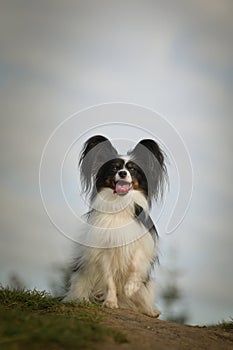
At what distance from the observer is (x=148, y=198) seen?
8656 millimetres

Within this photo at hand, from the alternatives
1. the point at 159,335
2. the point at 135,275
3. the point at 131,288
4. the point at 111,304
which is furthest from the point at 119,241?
the point at 159,335

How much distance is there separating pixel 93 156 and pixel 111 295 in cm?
213

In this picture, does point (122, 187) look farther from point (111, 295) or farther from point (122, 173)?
point (111, 295)

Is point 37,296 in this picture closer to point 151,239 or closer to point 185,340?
point 151,239

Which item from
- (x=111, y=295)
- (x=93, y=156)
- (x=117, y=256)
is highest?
(x=93, y=156)

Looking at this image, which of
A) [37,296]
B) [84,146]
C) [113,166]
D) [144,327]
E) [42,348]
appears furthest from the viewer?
[84,146]

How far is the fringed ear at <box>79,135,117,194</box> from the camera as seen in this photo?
866cm

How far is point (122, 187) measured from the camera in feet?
27.0

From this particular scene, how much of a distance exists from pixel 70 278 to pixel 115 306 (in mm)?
1194

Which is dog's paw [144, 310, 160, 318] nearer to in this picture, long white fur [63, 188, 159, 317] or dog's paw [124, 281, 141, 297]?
long white fur [63, 188, 159, 317]

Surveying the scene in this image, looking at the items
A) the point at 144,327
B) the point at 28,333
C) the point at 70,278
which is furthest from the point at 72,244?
the point at 28,333

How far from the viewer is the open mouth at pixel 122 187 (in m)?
8.22

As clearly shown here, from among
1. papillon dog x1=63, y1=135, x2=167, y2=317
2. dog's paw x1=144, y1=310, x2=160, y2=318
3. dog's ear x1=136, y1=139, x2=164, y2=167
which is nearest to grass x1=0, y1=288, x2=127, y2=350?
papillon dog x1=63, y1=135, x2=167, y2=317

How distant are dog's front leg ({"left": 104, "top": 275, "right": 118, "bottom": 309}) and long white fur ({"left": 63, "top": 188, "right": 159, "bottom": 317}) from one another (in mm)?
15
